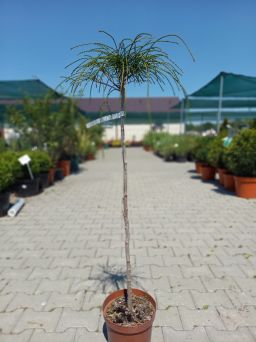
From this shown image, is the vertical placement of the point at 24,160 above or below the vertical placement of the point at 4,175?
above

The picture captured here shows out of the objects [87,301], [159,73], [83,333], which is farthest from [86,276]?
[159,73]

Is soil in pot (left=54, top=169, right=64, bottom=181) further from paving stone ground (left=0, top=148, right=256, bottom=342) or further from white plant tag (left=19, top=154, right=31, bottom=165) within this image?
paving stone ground (left=0, top=148, right=256, bottom=342)

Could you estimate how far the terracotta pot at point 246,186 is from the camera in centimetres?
584

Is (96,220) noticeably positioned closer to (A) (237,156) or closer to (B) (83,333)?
(B) (83,333)

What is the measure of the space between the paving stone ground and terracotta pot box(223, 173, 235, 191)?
0.95 metres

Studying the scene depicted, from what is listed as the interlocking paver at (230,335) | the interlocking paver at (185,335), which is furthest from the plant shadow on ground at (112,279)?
the interlocking paver at (230,335)

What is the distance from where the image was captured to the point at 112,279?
2.83 metres

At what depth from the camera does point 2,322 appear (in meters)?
2.22

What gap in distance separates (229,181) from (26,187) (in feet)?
15.4

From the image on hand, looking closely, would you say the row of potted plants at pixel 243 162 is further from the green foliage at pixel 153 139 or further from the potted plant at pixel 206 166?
the green foliage at pixel 153 139

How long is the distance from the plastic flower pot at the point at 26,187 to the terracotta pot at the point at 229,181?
447cm

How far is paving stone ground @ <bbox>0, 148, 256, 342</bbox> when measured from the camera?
216 cm

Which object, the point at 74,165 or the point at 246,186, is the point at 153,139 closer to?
the point at 74,165

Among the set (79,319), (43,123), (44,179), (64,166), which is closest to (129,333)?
(79,319)
